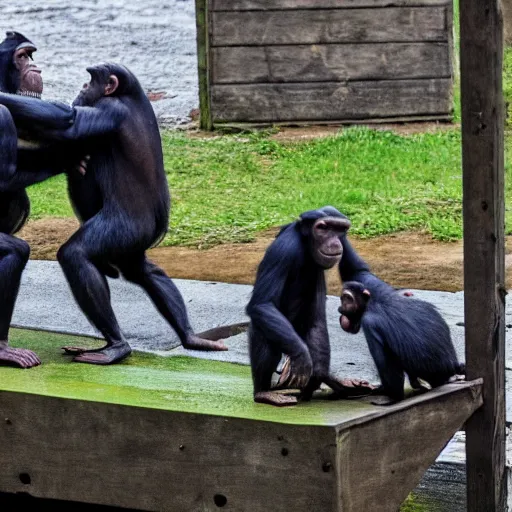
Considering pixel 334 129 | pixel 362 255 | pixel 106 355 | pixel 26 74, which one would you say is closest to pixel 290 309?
pixel 106 355

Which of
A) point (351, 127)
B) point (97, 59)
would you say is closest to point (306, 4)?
point (351, 127)

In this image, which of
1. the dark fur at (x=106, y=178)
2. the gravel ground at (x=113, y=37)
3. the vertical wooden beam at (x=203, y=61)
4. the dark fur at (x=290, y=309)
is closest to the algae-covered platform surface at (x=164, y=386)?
the dark fur at (x=290, y=309)

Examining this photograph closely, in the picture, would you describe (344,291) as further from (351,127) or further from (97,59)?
(97,59)

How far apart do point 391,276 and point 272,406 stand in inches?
186

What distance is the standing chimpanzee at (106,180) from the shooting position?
4801 millimetres

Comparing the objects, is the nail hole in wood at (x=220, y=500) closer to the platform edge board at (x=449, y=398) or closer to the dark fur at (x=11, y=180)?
the platform edge board at (x=449, y=398)

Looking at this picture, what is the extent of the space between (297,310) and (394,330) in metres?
0.36

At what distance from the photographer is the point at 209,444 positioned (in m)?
4.05

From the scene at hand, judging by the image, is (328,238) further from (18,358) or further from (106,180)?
(18,358)

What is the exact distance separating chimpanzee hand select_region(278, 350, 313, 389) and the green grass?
5.83 meters

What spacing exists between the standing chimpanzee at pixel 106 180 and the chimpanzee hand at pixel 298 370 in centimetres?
116

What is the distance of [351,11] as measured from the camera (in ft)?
43.5

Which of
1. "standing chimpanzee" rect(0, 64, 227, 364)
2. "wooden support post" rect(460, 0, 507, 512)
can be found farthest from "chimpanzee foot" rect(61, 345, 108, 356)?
"wooden support post" rect(460, 0, 507, 512)

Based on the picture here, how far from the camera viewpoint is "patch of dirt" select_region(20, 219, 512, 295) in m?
8.62
